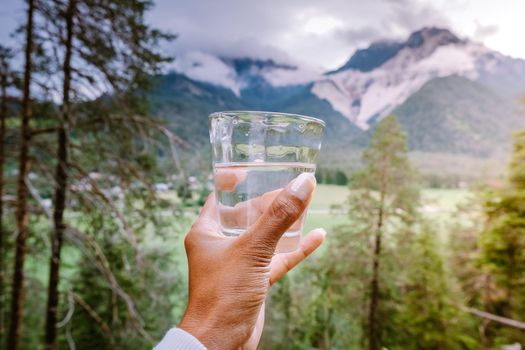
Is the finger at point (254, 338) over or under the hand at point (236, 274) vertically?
under


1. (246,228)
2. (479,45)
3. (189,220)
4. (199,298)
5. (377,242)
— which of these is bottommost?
(377,242)

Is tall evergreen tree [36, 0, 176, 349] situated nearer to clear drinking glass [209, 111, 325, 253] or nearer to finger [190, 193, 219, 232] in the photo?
finger [190, 193, 219, 232]

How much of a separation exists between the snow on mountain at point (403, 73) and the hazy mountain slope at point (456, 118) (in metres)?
4.44

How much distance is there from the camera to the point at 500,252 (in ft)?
28.6

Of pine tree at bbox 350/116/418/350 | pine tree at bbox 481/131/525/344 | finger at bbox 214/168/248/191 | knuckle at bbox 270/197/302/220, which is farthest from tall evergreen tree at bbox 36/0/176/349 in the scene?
pine tree at bbox 350/116/418/350

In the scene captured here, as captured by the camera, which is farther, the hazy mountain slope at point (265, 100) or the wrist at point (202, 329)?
the hazy mountain slope at point (265, 100)

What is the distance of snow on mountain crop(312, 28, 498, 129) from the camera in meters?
45.4

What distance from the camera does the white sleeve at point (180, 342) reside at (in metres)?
0.94

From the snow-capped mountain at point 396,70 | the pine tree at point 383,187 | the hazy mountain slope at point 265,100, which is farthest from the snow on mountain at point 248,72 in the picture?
the pine tree at point 383,187

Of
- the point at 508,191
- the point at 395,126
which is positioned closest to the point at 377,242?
the point at 395,126

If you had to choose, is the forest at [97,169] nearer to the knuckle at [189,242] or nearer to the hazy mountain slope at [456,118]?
the knuckle at [189,242]

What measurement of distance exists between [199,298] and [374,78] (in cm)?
6838

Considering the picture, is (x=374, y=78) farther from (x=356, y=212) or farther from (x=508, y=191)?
(x=508, y=191)

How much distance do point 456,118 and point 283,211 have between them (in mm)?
42977
